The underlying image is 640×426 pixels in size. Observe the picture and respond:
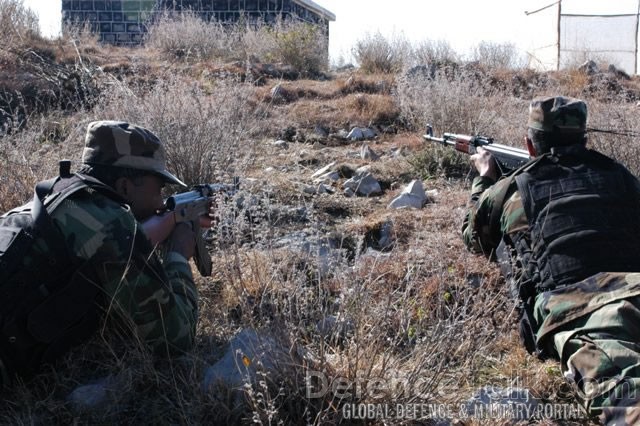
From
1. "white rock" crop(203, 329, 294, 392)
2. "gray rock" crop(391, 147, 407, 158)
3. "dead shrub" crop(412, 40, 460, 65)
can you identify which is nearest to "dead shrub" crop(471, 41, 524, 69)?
"dead shrub" crop(412, 40, 460, 65)

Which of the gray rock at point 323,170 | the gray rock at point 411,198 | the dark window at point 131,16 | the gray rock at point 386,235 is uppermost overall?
the dark window at point 131,16

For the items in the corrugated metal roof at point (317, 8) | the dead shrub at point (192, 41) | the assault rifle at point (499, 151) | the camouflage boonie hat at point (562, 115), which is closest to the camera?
the camouflage boonie hat at point (562, 115)

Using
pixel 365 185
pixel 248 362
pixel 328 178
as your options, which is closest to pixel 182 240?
pixel 248 362

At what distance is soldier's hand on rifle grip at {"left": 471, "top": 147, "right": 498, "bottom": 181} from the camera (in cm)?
399

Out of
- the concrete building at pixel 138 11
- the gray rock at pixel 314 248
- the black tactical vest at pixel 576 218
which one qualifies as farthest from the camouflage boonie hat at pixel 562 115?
the concrete building at pixel 138 11

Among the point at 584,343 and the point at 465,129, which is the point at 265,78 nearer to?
the point at 465,129

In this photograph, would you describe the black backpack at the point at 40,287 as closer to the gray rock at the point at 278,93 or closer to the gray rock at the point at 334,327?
the gray rock at the point at 334,327

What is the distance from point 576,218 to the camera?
2912 millimetres

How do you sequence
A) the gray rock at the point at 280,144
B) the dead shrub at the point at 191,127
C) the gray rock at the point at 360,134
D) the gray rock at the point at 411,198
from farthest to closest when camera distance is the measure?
the gray rock at the point at 360,134
the gray rock at the point at 280,144
the gray rock at the point at 411,198
the dead shrub at the point at 191,127

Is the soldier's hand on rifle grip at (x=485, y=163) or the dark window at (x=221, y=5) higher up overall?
the dark window at (x=221, y=5)

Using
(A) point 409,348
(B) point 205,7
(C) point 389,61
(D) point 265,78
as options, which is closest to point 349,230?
(A) point 409,348

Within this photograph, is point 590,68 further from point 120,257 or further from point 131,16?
point 131,16

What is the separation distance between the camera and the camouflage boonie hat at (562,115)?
10.6 ft

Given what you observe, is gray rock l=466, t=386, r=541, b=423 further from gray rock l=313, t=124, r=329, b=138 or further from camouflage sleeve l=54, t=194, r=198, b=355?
gray rock l=313, t=124, r=329, b=138
